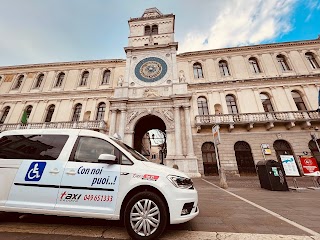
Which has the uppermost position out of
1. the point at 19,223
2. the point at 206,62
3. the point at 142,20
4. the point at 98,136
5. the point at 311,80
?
the point at 142,20

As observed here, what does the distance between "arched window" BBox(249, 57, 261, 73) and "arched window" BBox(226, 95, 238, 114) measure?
15.6ft

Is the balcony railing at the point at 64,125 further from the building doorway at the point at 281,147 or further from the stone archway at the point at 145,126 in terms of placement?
the building doorway at the point at 281,147

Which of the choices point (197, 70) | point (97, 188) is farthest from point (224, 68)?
point (97, 188)

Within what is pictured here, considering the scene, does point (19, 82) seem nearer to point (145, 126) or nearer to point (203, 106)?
point (145, 126)

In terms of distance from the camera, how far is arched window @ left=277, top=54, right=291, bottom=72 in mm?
17053

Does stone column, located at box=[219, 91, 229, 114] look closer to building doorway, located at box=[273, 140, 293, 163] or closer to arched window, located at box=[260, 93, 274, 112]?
arched window, located at box=[260, 93, 274, 112]

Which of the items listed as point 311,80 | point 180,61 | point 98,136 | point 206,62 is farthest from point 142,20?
point 98,136

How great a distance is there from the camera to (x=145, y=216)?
7.77ft

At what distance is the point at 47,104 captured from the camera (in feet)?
60.0

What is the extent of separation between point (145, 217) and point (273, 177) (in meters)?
7.73

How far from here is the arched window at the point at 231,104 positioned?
15683mm

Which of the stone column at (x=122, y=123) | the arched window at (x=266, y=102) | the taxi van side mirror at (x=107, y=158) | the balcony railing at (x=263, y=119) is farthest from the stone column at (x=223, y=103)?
the taxi van side mirror at (x=107, y=158)

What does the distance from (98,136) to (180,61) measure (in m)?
18.6

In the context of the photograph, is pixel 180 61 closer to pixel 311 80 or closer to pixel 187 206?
pixel 311 80
